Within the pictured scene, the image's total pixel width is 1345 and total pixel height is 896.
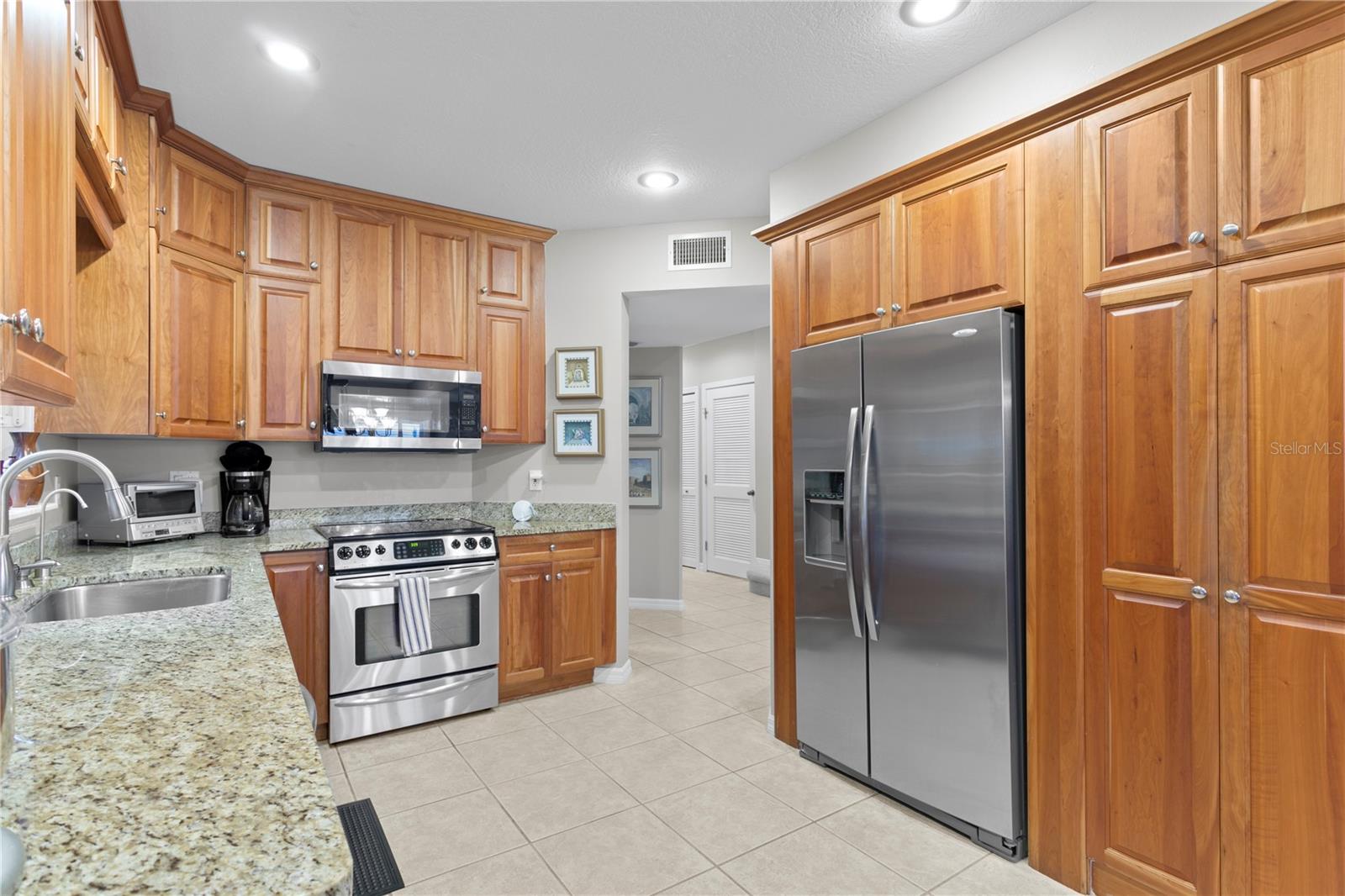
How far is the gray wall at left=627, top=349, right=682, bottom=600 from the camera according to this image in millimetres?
5641

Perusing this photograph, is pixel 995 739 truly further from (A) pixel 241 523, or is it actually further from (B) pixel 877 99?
(A) pixel 241 523

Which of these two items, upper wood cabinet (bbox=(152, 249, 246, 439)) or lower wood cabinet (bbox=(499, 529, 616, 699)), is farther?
lower wood cabinet (bbox=(499, 529, 616, 699))

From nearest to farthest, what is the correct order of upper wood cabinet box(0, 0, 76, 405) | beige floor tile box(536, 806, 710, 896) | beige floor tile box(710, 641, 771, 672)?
upper wood cabinet box(0, 0, 76, 405)
beige floor tile box(536, 806, 710, 896)
beige floor tile box(710, 641, 771, 672)

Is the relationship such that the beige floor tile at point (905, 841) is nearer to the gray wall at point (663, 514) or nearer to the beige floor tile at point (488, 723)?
the beige floor tile at point (488, 723)

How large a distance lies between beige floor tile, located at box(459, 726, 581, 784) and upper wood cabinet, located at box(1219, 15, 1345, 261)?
284cm

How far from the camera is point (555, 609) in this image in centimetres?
356

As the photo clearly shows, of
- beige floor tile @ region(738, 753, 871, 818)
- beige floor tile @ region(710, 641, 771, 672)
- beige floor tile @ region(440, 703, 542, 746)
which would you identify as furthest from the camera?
beige floor tile @ region(710, 641, 771, 672)

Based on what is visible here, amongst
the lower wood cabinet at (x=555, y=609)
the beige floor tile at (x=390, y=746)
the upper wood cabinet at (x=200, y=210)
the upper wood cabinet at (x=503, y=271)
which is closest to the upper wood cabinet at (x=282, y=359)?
the upper wood cabinet at (x=200, y=210)

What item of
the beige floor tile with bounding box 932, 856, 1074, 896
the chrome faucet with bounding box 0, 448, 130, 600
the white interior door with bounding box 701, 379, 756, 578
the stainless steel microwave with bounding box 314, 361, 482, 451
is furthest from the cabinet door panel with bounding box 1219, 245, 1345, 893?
the white interior door with bounding box 701, 379, 756, 578

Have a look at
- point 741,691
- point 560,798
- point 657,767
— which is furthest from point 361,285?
point 741,691

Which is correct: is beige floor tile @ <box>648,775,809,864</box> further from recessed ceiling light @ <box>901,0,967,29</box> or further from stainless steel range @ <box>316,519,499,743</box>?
recessed ceiling light @ <box>901,0,967,29</box>

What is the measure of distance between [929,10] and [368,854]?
2917mm

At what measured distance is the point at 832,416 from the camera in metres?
2.62

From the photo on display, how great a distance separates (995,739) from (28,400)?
2.59 metres
